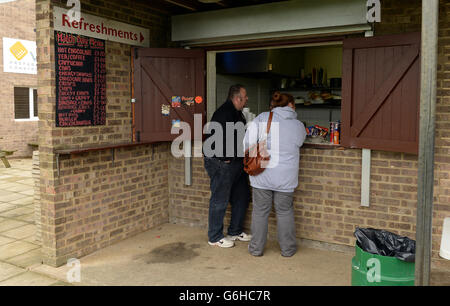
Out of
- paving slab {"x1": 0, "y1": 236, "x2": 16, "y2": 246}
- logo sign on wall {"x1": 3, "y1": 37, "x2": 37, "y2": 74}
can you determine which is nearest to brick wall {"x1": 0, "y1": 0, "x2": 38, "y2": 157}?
logo sign on wall {"x1": 3, "y1": 37, "x2": 37, "y2": 74}

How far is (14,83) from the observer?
42.5ft

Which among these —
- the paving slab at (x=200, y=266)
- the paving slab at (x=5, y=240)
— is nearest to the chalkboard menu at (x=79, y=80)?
the paving slab at (x=200, y=266)

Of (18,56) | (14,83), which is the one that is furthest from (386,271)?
(18,56)

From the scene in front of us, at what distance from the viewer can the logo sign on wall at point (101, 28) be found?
4496 millimetres

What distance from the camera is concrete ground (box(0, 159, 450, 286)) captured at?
14.0ft

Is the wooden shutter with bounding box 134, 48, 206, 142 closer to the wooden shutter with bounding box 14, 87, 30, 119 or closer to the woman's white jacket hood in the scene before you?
the woman's white jacket hood

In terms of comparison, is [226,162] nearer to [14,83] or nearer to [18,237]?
[18,237]

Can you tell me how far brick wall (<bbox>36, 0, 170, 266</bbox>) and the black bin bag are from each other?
3.04 metres

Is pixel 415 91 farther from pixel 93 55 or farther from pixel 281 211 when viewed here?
pixel 93 55

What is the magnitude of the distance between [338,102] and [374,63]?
12.6ft

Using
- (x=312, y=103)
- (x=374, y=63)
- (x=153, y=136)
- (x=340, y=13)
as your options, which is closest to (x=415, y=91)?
(x=374, y=63)

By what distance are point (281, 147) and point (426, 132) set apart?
2154 mm

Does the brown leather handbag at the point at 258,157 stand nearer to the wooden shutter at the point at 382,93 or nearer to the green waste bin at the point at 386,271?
the wooden shutter at the point at 382,93

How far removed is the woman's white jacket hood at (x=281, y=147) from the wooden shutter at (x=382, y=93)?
61cm
